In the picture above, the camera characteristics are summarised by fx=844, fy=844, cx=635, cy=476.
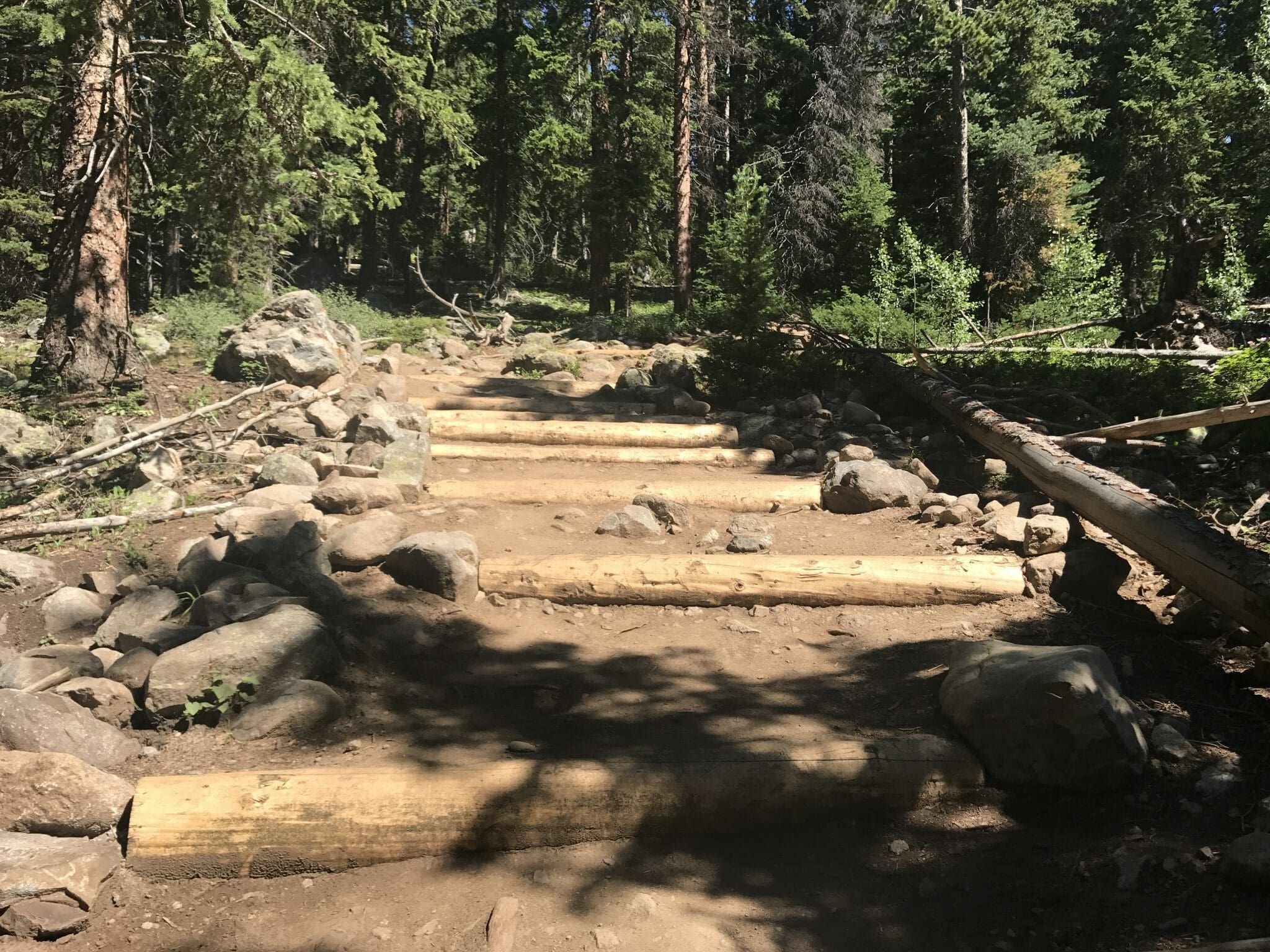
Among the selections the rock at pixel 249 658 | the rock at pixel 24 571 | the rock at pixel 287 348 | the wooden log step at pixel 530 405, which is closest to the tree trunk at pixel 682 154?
the wooden log step at pixel 530 405

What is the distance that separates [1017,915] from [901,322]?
12583 millimetres

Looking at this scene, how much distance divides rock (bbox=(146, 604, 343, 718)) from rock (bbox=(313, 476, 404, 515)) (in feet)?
7.84

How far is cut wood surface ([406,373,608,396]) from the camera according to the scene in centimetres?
1256

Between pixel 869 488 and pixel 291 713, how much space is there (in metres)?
5.41

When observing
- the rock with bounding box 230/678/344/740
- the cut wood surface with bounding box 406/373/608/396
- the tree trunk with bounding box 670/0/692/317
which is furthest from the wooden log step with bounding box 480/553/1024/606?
the tree trunk with bounding box 670/0/692/317

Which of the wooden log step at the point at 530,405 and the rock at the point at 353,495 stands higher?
the wooden log step at the point at 530,405

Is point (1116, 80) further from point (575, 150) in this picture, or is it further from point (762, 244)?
point (762, 244)

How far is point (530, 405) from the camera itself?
11.8 metres

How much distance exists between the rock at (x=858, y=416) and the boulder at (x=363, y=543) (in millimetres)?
6194

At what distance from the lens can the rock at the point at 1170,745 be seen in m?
3.68

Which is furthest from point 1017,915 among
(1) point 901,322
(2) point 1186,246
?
(1) point 901,322

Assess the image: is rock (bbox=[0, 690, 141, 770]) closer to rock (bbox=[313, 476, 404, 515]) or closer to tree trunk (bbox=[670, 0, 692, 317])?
rock (bbox=[313, 476, 404, 515])

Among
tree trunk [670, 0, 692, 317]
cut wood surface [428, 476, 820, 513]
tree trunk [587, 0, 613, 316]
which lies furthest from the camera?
tree trunk [587, 0, 613, 316]

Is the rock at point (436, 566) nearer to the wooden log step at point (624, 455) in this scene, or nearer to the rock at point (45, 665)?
the rock at point (45, 665)
